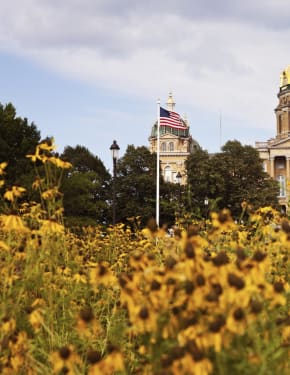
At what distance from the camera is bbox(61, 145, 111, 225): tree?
3284 centimetres

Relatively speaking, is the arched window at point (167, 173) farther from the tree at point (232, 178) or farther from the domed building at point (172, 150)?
the tree at point (232, 178)

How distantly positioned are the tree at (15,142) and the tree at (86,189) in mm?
2439

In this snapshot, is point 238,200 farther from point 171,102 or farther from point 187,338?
point 187,338

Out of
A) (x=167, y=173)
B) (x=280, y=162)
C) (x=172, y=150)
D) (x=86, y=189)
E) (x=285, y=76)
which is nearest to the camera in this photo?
(x=86, y=189)

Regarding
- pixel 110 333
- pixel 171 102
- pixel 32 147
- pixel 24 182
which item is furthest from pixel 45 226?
pixel 171 102

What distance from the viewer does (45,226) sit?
423 centimetres

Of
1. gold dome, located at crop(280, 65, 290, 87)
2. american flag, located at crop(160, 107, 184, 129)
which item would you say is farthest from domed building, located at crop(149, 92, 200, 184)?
american flag, located at crop(160, 107, 184, 129)

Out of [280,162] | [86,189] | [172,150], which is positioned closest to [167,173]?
[172,150]

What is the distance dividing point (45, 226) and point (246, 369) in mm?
1945

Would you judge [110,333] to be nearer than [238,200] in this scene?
Yes

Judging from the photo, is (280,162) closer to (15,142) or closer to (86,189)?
(86,189)

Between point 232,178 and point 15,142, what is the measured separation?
28.1m

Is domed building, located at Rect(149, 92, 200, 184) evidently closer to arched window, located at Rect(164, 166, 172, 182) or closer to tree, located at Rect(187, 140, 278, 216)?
arched window, located at Rect(164, 166, 172, 182)

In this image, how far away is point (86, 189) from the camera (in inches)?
1368
